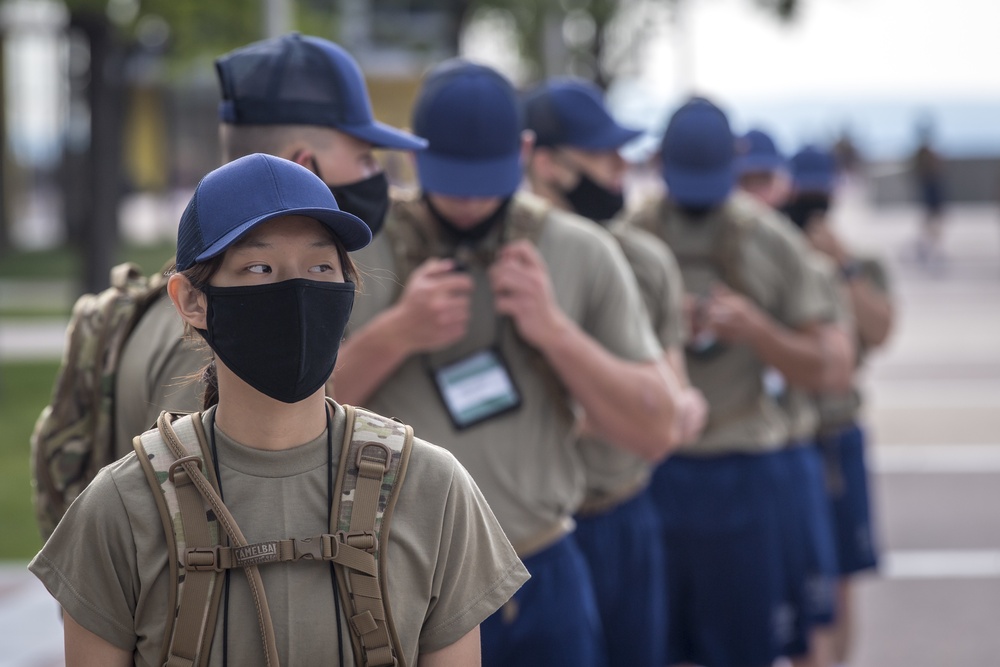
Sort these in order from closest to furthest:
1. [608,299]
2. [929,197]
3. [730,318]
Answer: [608,299], [730,318], [929,197]

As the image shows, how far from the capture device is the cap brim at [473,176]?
12.3 ft

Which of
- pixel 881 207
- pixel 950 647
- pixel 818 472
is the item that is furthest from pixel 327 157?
pixel 881 207

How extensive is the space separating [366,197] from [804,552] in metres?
3.39

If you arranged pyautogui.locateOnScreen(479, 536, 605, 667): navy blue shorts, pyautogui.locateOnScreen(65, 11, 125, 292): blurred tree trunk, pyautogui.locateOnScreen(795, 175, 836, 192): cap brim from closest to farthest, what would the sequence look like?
pyautogui.locateOnScreen(479, 536, 605, 667): navy blue shorts < pyautogui.locateOnScreen(795, 175, 836, 192): cap brim < pyautogui.locateOnScreen(65, 11, 125, 292): blurred tree trunk

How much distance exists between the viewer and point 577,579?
153 inches

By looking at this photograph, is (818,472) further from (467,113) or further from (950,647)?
(467,113)

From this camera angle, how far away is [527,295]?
364 cm

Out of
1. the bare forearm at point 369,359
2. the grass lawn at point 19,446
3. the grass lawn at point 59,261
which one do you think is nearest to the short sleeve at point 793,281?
the bare forearm at point 369,359

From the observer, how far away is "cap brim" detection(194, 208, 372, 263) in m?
2.19

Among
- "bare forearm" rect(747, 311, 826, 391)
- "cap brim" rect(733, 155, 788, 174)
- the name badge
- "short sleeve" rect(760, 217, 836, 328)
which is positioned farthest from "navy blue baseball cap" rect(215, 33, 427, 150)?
"cap brim" rect(733, 155, 788, 174)

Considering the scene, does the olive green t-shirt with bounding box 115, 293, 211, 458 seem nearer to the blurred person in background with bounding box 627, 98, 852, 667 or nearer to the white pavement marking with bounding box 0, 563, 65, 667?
the blurred person in background with bounding box 627, 98, 852, 667

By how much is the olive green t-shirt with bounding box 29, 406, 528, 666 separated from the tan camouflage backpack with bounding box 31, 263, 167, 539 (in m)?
0.69

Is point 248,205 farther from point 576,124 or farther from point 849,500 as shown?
point 849,500

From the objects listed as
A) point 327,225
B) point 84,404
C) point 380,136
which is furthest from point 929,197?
point 327,225
